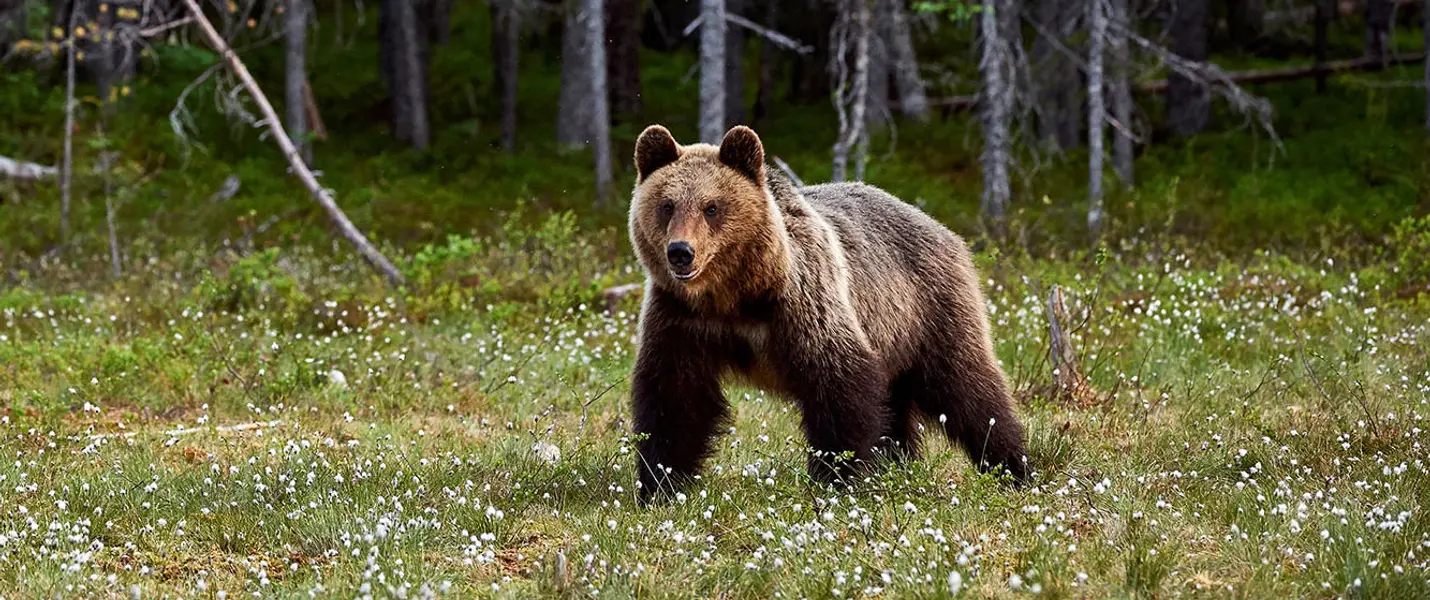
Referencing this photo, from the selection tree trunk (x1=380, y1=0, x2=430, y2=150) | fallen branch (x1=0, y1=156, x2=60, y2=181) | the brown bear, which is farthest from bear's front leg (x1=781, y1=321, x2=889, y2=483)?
tree trunk (x1=380, y1=0, x2=430, y2=150)

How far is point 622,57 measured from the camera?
89.2ft

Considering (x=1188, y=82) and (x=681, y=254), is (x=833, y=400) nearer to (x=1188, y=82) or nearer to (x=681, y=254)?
(x=681, y=254)

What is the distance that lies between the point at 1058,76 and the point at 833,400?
19.1 meters

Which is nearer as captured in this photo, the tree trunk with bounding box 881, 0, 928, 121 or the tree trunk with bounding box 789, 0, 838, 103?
the tree trunk with bounding box 881, 0, 928, 121

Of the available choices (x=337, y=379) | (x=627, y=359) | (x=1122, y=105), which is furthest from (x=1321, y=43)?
(x=337, y=379)

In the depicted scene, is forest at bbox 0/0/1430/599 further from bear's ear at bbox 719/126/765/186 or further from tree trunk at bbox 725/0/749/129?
bear's ear at bbox 719/126/765/186

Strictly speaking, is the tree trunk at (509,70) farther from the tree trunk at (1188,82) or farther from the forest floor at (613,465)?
the forest floor at (613,465)

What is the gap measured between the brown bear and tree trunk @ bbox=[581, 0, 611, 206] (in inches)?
550

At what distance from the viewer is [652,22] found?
36.9 meters

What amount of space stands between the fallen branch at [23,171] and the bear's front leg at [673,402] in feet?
66.5

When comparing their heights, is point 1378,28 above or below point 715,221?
below

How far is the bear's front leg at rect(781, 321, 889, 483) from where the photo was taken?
6152 mm

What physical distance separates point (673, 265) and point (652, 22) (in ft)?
105

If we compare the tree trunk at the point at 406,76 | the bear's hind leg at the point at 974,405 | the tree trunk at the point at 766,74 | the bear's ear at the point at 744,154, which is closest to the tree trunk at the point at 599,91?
the tree trunk at the point at 766,74
